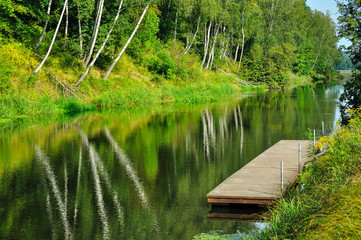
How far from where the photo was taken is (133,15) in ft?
135

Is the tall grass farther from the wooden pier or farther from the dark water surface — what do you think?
the dark water surface

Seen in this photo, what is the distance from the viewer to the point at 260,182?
12258mm

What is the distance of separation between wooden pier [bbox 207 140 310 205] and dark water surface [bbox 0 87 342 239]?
624 mm

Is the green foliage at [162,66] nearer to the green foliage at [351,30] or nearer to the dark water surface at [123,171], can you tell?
the dark water surface at [123,171]

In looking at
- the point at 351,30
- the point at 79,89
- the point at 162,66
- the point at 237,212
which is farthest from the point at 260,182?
the point at 162,66

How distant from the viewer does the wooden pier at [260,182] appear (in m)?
11.0

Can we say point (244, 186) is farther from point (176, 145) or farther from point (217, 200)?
point (176, 145)

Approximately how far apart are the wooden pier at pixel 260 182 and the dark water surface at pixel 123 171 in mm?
624

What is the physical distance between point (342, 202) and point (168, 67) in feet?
130

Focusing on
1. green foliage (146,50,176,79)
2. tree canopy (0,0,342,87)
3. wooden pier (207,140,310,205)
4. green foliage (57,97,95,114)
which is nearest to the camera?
wooden pier (207,140,310,205)

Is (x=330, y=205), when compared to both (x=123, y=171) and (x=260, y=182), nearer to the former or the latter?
(x=260, y=182)

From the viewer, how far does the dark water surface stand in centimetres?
1021

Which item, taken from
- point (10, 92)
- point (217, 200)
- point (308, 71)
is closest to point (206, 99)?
point (10, 92)

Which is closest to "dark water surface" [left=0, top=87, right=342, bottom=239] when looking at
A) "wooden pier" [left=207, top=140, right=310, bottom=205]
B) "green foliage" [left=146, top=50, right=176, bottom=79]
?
"wooden pier" [left=207, top=140, right=310, bottom=205]
